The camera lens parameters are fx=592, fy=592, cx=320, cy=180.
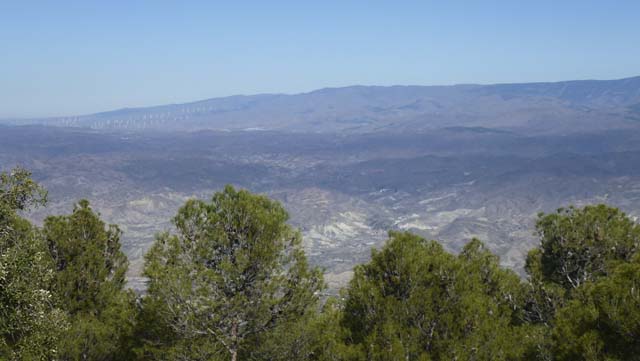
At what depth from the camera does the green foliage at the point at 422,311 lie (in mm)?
17875

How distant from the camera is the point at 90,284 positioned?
24.1 metres

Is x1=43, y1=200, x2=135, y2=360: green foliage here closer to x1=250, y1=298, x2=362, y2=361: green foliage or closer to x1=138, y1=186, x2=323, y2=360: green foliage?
x1=138, y1=186, x2=323, y2=360: green foliage

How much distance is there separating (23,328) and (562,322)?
13.7 metres

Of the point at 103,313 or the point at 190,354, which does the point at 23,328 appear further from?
the point at 103,313

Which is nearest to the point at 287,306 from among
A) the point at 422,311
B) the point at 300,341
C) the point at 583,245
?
the point at 300,341

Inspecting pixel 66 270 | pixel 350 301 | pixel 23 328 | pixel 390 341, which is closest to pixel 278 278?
pixel 350 301

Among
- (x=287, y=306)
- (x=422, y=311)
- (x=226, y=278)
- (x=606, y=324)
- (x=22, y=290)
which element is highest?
(x=22, y=290)

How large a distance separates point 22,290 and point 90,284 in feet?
36.4

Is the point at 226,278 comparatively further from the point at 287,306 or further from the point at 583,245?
the point at 583,245

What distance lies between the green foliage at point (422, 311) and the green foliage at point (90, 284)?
340 inches

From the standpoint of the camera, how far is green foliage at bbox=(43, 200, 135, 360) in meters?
21.7

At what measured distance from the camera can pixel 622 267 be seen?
16.0 meters

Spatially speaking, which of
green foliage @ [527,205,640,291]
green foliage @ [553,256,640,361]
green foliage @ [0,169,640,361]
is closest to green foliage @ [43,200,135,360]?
green foliage @ [0,169,640,361]

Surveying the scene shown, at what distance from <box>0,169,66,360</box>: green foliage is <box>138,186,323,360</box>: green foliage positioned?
3948 millimetres
